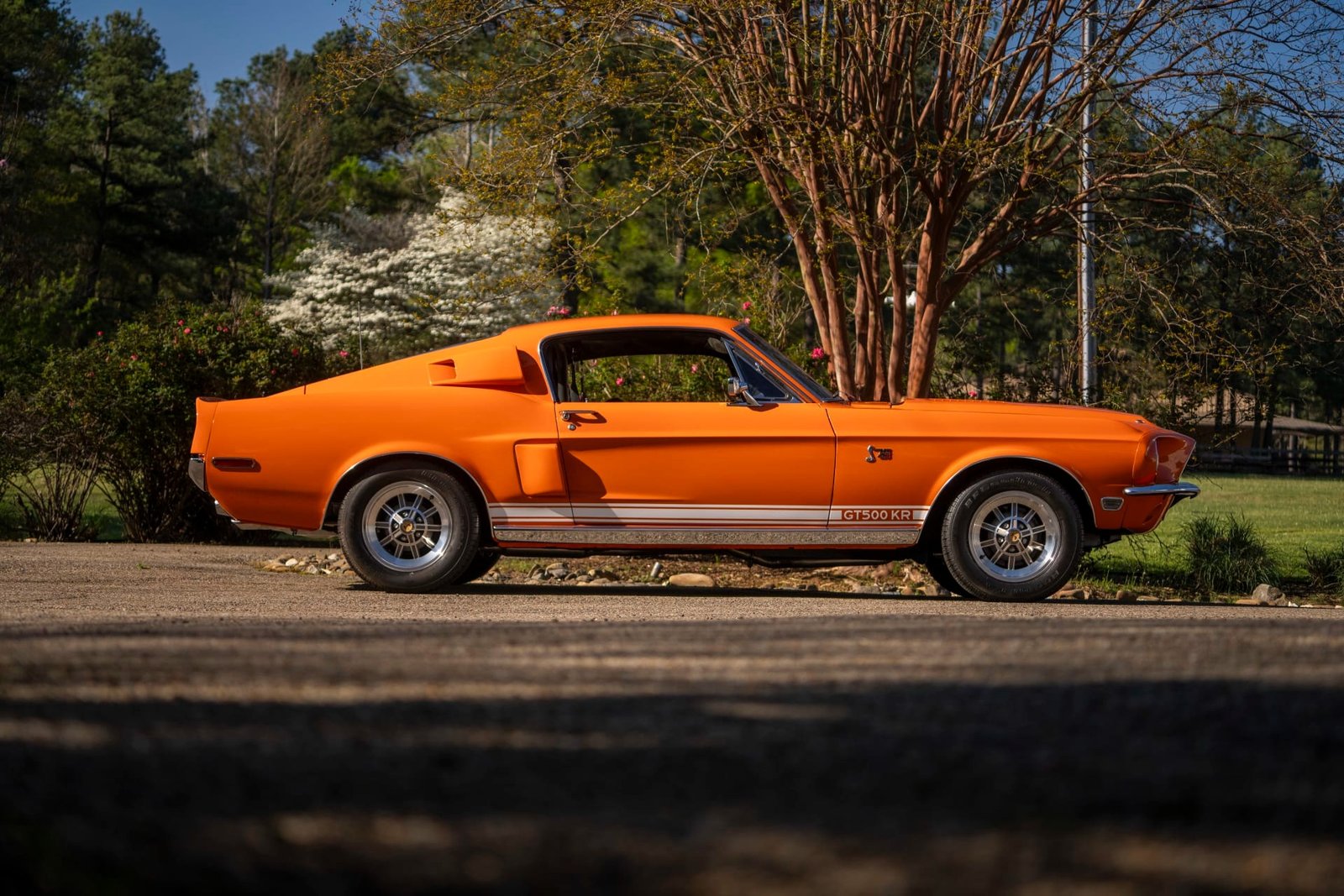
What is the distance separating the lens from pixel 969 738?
2.92 meters

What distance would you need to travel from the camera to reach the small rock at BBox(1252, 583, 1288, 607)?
10.8 metres

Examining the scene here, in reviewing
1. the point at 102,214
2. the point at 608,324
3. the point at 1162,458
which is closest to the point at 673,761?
the point at 608,324

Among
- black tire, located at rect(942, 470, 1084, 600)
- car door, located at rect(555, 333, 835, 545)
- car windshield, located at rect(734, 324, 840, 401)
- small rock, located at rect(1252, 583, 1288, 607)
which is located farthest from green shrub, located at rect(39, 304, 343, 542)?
small rock, located at rect(1252, 583, 1288, 607)

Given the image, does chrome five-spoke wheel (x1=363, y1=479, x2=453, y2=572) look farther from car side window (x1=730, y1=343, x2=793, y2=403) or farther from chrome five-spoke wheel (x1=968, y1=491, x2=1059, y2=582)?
chrome five-spoke wheel (x1=968, y1=491, x2=1059, y2=582)

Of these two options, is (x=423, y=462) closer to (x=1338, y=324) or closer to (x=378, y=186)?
(x=1338, y=324)

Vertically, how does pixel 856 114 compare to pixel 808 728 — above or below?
above

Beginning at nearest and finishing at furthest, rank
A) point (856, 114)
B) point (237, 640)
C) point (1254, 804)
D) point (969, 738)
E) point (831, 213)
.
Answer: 1. point (1254, 804)
2. point (969, 738)
3. point (237, 640)
4. point (831, 213)
5. point (856, 114)

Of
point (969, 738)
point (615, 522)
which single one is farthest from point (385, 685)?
point (615, 522)

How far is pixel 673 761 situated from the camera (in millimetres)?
2680

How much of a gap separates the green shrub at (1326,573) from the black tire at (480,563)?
7.12 metres

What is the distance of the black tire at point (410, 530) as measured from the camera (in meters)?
8.05

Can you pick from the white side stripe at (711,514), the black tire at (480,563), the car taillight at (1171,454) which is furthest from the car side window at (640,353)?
the car taillight at (1171,454)

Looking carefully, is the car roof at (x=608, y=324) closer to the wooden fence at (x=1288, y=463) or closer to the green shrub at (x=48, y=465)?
the green shrub at (x=48, y=465)

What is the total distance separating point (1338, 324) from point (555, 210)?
257 inches
